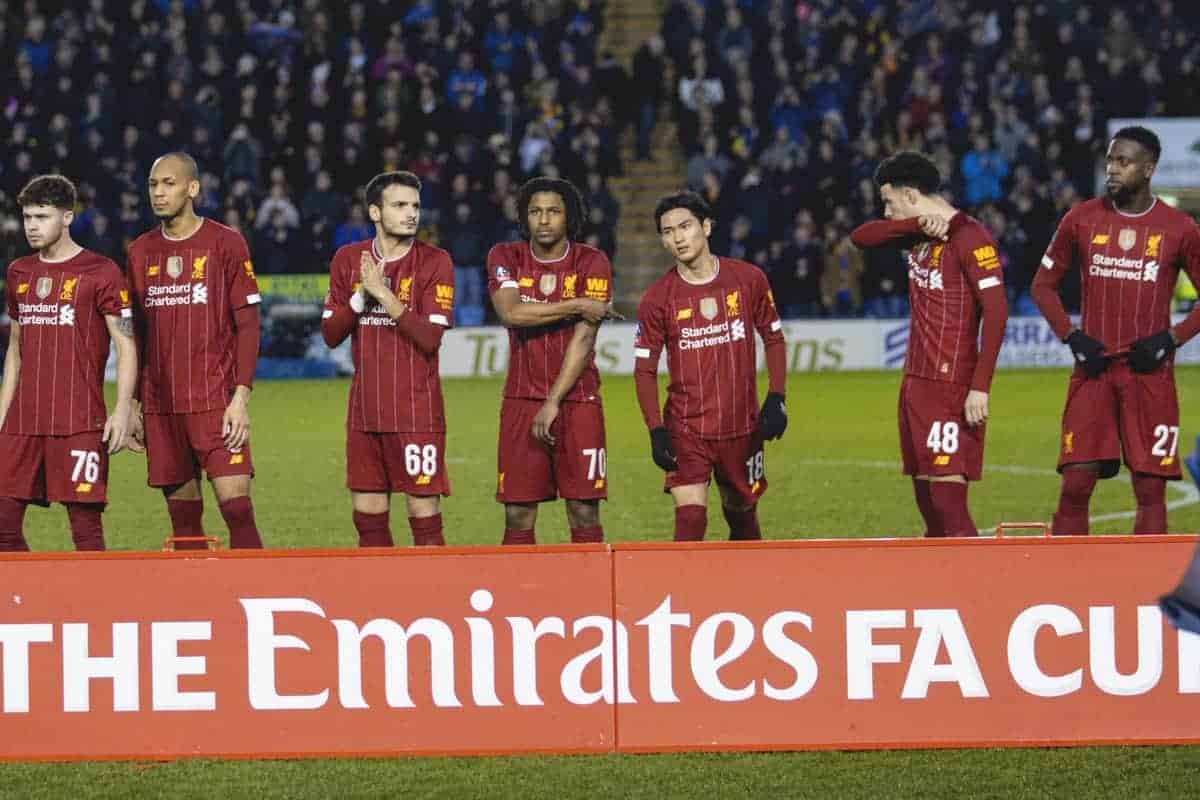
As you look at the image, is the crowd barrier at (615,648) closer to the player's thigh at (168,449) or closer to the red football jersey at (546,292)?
the player's thigh at (168,449)

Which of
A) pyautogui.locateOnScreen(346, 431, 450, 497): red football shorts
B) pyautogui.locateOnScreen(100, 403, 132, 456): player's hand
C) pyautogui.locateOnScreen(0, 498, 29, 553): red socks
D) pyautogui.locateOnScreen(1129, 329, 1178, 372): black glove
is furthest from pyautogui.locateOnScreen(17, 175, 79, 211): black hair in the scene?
pyautogui.locateOnScreen(1129, 329, 1178, 372): black glove

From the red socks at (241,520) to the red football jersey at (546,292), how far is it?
1135mm

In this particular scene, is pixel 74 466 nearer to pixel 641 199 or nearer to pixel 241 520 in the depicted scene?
pixel 241 520

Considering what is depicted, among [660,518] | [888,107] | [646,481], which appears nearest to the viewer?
[660,518]

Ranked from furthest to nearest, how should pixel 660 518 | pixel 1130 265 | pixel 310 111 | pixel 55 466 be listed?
pixel 310 111 < pixel 660 518 < pixel 1130 265 < pixel 55 466

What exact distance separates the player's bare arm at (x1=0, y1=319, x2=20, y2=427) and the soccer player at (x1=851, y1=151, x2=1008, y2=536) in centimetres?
326

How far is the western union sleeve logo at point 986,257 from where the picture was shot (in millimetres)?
7332

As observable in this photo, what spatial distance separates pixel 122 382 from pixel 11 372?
0.55 meters

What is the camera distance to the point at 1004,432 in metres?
15.3

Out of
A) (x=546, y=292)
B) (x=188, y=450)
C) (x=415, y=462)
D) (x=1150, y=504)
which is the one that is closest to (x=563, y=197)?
(x=546, y=292)

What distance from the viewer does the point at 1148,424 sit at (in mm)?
7605

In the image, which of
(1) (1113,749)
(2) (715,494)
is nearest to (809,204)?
(2) (715,494)

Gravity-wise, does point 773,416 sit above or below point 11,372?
below

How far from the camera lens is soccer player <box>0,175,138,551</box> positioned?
728cm
